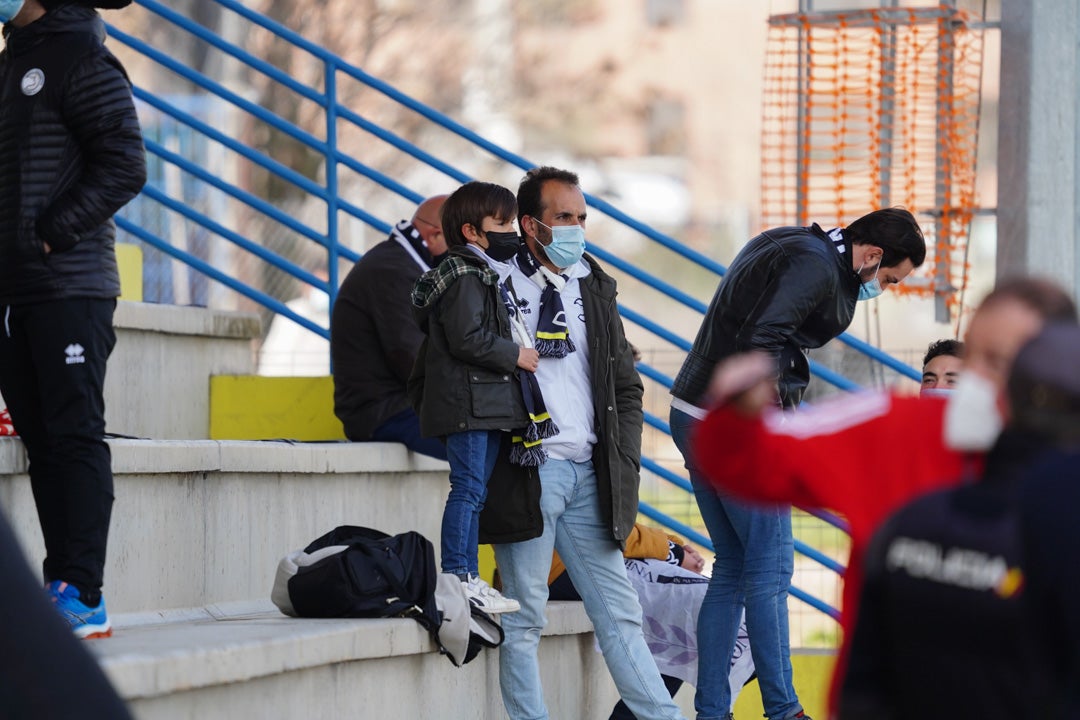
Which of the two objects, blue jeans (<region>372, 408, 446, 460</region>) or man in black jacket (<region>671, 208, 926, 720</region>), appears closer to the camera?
man in black jacket (<region>671, 208, 926, 720</region>)

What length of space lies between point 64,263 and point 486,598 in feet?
5.17

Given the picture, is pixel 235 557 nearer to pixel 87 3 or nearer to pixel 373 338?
pixel 373 338

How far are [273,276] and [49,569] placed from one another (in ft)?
40.0

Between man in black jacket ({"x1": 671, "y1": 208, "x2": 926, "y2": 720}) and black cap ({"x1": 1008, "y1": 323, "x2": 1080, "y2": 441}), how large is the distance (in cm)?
296

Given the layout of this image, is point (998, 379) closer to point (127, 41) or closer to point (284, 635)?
point (284, 635)

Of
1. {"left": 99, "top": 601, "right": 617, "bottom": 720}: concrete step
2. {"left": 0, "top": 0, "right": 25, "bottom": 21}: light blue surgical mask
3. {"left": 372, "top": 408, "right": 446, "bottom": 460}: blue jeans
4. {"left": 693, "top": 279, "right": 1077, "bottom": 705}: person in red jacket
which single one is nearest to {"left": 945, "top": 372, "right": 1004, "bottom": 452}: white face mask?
{"left": 693, "top": 279, "right": 1077, "bottom": 705}: person in red jacket

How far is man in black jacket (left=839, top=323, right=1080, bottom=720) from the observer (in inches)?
84.9

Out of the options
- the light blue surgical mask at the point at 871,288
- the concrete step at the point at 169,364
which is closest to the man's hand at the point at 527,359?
the light blue surgical mask at the point at 871,288

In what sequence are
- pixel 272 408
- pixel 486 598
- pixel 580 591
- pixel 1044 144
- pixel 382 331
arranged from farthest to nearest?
pixel 272 408
pixel 382 331
pixel 1044 144
pixel 580 591
pixel 486 598

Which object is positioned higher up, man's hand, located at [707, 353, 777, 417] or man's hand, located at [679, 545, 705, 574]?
man's hand, located at [707, 353, 777, 417]

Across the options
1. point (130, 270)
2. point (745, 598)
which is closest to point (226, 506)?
point (745, 598)

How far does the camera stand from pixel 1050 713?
7.07ft

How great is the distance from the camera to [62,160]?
436 centimetres

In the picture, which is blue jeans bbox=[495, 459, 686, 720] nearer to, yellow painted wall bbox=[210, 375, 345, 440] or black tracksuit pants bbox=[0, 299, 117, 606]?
black tracksuit pants bbox=[0, 299, 117, 606]
